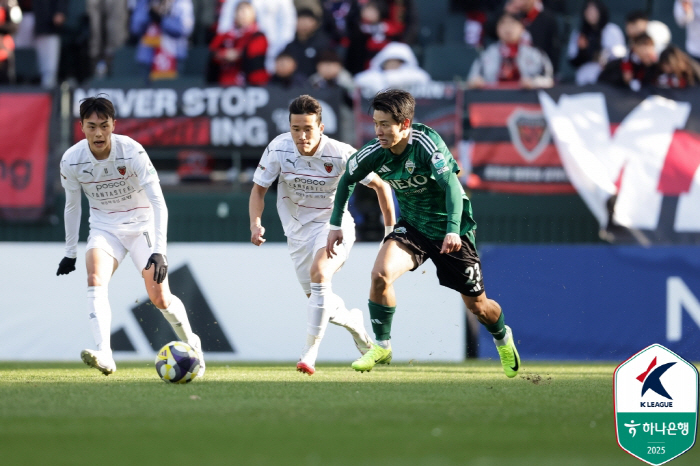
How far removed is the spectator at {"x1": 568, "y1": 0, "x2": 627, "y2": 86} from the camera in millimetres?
14078

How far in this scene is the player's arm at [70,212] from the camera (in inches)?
323

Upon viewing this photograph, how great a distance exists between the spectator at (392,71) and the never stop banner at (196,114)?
80 centimetres

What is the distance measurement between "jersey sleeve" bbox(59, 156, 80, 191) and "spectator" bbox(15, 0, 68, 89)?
7.04m

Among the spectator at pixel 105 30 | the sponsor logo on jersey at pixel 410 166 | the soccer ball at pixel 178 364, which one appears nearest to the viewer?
the soccer ball at pixel 178 364

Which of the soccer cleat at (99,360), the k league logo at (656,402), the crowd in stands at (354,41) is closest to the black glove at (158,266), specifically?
the soccer cleat at (99,360)

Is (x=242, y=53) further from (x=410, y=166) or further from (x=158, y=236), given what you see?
(x=410, y=166)

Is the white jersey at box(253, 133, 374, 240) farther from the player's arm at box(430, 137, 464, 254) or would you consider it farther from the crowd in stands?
the crowd in stands

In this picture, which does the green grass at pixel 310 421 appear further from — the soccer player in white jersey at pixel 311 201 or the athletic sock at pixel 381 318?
the soccer player in white jersey at pixel 311 201

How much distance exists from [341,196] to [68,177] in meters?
2.22

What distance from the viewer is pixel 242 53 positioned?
13742 millimetres

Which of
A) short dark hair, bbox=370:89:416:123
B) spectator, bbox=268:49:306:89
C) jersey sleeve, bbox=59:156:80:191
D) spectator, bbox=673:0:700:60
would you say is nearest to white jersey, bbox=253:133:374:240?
short dark hair, bbox=370:89:416:123

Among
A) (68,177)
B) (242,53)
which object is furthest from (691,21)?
(68,177)

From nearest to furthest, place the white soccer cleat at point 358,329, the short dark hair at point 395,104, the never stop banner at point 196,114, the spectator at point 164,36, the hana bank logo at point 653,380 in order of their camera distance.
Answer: the hana bank logo at point 653,380, the short dark hair at point 395,104, the white soccer cleat at point 358,329, the never stop banner at point 196,114, the spectator at point 164,36

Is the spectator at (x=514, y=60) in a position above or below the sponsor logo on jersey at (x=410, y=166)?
above
